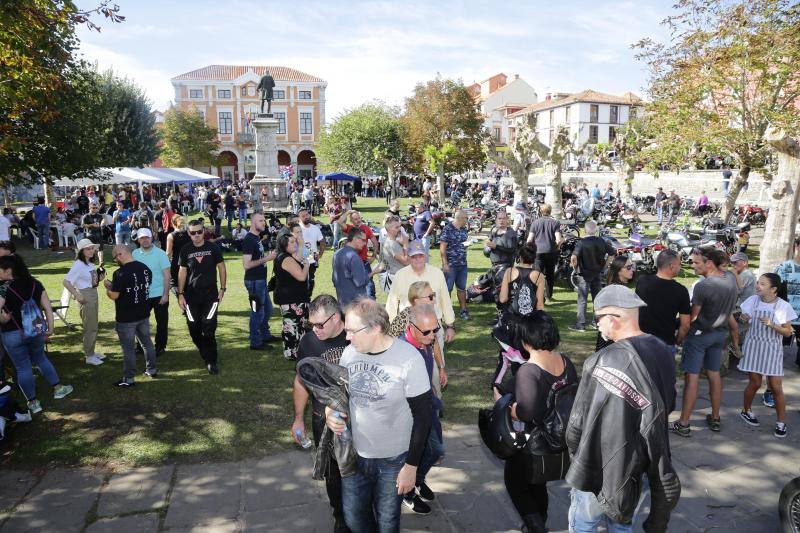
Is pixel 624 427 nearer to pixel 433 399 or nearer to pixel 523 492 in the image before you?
pixel 523 492

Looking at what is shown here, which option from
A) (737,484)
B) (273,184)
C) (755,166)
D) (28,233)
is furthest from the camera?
(273,184)

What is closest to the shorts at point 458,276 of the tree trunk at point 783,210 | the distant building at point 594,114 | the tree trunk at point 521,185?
the tree trunk at point 783,210

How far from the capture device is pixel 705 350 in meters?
4.91

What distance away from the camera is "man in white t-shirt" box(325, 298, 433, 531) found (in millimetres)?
2701

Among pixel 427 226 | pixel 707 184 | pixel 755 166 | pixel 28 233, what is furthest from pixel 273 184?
pixel 707 184

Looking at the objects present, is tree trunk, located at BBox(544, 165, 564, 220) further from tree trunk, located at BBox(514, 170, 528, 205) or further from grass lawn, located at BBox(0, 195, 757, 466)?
grass lawn, located at BBox(0, 195, 757, 466)

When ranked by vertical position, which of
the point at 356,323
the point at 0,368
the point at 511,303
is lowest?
the point at 0,368

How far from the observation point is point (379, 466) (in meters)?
2.81

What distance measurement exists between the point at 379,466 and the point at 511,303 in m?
3.28

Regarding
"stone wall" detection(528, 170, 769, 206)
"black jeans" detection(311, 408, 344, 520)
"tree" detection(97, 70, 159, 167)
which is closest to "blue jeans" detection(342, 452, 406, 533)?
"black jeans" detection(311, 408, 344, 520)

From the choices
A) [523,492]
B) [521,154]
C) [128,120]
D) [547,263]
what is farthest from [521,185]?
[128,120]

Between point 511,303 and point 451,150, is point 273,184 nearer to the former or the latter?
point 451,150

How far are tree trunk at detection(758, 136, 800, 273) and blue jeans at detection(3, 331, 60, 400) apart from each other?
10.5 m

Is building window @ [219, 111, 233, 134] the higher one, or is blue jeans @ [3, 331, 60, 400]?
building window @ [219, 111, 233, 134]
